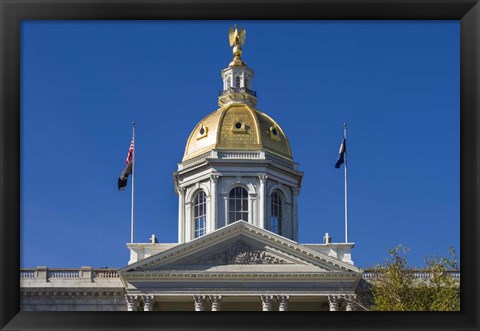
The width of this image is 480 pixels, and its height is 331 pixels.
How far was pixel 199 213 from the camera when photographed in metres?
76.9

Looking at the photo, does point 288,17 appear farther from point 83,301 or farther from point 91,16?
point 83,301

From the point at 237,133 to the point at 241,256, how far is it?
42.4ft

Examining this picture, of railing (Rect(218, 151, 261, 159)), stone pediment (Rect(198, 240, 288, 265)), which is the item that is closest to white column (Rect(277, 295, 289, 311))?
stone pediment (Rect(198, 240, 288, 265))

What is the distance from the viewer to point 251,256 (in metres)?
66.4

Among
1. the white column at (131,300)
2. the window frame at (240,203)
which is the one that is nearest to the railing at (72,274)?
the white column at (131,300)

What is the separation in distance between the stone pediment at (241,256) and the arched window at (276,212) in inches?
403

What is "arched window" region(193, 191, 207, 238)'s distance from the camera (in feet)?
251

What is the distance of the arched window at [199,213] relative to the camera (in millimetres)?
76500

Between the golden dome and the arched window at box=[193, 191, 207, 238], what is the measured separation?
292 centimetres

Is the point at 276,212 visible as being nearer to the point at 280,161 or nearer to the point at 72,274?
the point at 280,161

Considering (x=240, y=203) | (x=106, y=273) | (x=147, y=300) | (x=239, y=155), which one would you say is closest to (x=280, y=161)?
(x=239, y=155)

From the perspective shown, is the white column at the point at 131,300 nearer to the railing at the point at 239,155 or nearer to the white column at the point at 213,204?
the white column at the point at 213,204

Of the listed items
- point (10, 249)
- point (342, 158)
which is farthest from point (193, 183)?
point (10, 249)

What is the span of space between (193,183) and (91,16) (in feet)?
187
